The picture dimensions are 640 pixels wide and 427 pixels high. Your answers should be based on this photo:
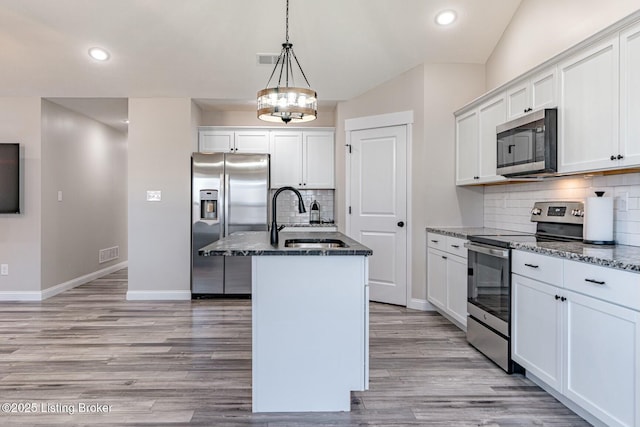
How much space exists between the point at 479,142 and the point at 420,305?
1816 millimetres

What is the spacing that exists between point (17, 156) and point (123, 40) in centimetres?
201

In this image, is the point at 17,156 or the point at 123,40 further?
the point at 17,156

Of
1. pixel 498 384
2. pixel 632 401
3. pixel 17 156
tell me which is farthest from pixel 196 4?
pixel 632 401

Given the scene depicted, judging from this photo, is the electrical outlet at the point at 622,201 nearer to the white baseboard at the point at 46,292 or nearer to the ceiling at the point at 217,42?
the ceiling at the point at 217,42

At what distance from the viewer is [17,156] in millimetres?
4738

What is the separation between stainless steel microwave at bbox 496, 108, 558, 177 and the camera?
109 inches

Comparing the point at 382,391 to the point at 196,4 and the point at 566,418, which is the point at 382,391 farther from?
the point at 196,4

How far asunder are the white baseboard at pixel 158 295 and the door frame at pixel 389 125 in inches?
84.3

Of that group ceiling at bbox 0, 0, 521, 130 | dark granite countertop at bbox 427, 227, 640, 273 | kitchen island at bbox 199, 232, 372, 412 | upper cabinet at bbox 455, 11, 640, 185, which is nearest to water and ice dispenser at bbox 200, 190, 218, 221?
ceiling at bbox 0, 0, 521, 130

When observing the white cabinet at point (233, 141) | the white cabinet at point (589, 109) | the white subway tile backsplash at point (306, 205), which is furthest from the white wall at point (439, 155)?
the white cabinet at point (233, 141)

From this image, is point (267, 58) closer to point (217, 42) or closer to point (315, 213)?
point (217, 42)

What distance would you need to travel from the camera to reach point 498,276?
2.86 meters

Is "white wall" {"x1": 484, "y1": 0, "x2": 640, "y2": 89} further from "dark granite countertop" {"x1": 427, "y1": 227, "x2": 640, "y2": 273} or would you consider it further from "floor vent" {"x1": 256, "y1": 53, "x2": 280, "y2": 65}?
"floor vent" {"x1": 256, "y1": 53, "x2": 280, "y2": 65}

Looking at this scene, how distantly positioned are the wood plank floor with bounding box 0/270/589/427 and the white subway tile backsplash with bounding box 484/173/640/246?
112cm
